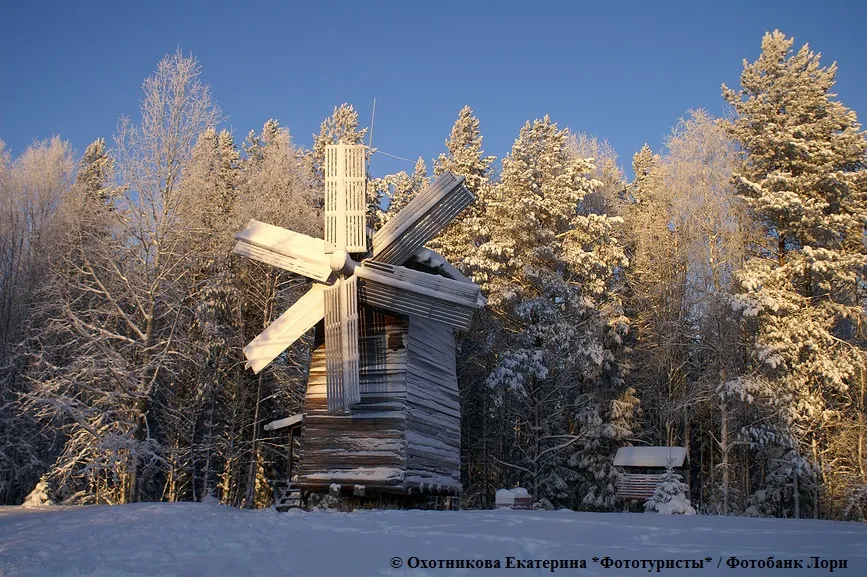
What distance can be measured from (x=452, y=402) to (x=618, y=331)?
10526 mm

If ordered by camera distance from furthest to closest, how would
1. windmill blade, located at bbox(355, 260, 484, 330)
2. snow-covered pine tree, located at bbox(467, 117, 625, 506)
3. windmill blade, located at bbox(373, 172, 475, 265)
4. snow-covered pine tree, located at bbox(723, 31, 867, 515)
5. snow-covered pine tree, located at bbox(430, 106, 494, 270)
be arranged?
1. snow-covered pine tree, located at bbox(430, 106, 494, 270)
2. snow-covered pine tree, located at bbox(467, 117, 625, 506)
3. snow-covered pine tree, located at bbox(723, 31, 867, 515)
4. windmill blade, located at bbox(373, 172, 475, 265)
5. windmill blade, located at bbox(355, 260, 484, 330)

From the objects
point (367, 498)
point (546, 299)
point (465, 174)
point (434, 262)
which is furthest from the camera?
point (465, 174)

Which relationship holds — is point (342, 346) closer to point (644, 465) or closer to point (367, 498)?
point (367, 498)

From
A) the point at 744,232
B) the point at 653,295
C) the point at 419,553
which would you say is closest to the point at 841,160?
the point at 744,232

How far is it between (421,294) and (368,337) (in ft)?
6.02

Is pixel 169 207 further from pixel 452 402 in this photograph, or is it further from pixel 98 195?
pixel 452 402

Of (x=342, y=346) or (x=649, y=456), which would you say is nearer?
(x=342, y=346)

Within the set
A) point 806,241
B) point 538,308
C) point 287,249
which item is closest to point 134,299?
point 287,249

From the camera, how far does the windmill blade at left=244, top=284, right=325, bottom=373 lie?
Answer: 16.9m

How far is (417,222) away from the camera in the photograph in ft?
57.1

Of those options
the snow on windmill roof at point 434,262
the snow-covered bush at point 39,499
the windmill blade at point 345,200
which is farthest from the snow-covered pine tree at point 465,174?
the snow-covered bush at point 39,499

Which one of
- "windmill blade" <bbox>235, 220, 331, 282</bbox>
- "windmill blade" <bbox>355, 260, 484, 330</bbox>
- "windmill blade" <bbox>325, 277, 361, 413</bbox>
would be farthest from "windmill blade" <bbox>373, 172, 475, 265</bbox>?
"windmill blade" <bbox>235, 220, 331, 282</bbox>

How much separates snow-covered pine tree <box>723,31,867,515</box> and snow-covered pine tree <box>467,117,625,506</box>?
209 inches

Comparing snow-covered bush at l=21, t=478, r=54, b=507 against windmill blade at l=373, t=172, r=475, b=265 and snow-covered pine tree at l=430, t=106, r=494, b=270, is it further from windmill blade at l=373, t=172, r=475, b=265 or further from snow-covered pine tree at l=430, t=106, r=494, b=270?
snow-covered pine tree at l=430, t=106, r=494, b=270
